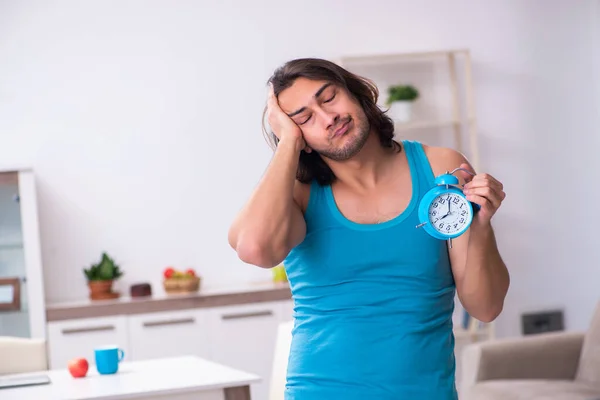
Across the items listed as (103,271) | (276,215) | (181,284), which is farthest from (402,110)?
(276,215)

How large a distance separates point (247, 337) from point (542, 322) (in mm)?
1904

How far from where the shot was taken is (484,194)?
1483 millimetres

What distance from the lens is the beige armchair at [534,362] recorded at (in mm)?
3605

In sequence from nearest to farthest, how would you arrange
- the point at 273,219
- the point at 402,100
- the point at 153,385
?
1. the point at 273,219
2. the point at 153,385
3. the point at 402,100

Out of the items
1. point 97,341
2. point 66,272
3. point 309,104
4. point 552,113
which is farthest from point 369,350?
point 552,113

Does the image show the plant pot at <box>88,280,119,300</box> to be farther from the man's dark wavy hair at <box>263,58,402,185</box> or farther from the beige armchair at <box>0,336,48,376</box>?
the man's dark wavy hair at <box>263,58,402,185</box>

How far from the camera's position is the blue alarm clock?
4.91 feet

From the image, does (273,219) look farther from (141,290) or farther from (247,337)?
(141,290)

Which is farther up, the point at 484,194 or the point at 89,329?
the point at 484,194

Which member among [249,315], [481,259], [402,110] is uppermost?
[402,110]

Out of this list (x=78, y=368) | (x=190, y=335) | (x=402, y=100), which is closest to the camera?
(x=78, y=368)

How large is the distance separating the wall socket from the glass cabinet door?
2.80 m

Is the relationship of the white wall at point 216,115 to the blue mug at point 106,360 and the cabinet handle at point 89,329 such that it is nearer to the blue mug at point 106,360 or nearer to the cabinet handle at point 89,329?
the cabinet handle at point 89,329

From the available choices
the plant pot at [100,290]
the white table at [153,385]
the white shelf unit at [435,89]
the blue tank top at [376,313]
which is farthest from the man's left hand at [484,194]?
the white shelf unit at [435,89]
